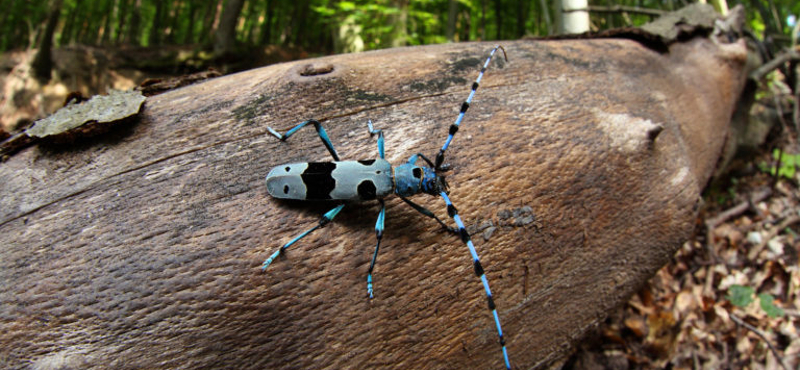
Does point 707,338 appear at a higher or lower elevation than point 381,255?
lower

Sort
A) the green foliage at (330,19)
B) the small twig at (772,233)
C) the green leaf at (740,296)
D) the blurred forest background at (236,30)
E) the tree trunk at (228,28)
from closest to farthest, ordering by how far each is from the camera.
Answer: the green leaf at (740,296), the small twig at (772,233), the blurred forest background at (236,30), the green foliage at (330,19), the tree trunk at (228,28)

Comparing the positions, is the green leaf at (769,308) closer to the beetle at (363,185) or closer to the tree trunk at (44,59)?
the beetle at (363,185)

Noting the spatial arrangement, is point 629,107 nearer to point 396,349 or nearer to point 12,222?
point 396,349

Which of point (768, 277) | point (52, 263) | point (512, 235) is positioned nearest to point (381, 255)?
point (512, 235)

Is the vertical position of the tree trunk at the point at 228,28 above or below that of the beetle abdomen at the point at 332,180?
above

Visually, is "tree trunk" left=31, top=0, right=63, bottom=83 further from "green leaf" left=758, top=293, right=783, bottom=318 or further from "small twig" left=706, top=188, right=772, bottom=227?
"green leaf" left=758, top=293, right=783, bottom=318

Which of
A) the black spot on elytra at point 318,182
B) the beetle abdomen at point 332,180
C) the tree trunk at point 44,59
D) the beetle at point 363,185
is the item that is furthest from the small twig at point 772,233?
the tree trunk at point 44,59

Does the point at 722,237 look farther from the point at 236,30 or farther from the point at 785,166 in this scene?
the point at 236,30
